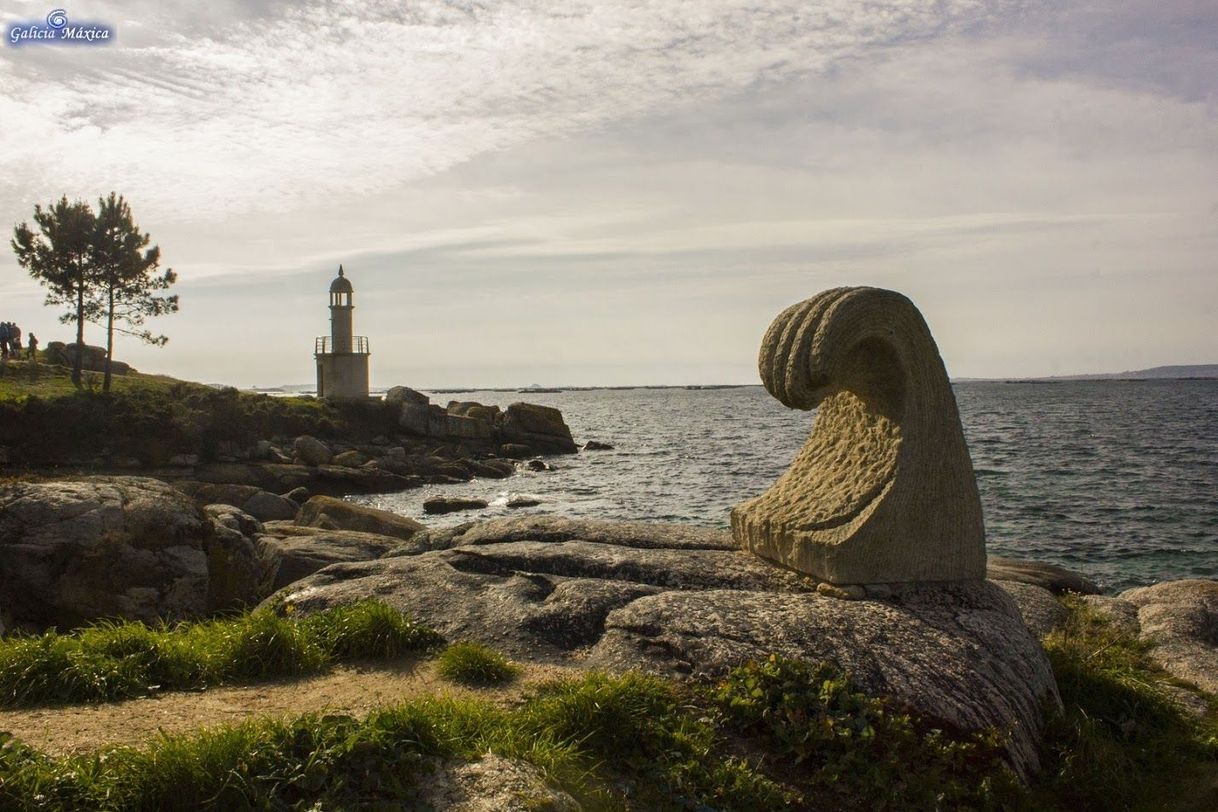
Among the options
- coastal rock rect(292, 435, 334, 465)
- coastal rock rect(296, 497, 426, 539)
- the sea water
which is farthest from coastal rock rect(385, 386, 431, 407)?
coastal rock rect(296, 497, 426, 539)

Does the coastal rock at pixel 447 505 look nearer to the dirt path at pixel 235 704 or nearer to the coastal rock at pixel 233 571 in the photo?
the coastal rock at pixel 233 571

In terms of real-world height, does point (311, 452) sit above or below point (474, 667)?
below

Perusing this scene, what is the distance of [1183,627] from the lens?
9969 millimetres

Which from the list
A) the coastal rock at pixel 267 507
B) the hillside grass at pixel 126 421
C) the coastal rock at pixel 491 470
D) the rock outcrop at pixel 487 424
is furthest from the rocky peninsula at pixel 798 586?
the rock outcrop at pixel 487 424

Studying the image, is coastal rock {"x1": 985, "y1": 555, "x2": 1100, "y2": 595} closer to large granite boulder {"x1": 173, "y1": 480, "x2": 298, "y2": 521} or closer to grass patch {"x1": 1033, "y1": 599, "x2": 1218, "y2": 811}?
grass patch {"x1": 1033, "y1": 599, "x2": 1218, "y2": 811}

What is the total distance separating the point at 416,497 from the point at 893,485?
31.4 m

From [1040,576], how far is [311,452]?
33.7 meters

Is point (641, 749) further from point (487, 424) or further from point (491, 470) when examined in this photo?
point (487, 424)

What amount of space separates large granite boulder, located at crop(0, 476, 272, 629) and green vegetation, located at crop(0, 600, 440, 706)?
232 centimetres

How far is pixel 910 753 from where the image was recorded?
6.36m

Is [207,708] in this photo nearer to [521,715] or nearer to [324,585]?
[521,715]

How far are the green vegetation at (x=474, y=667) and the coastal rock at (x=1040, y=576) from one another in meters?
7.34

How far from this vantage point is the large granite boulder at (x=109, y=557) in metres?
9.45

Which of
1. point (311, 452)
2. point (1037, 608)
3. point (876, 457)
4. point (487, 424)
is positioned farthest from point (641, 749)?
point (487, 424)
